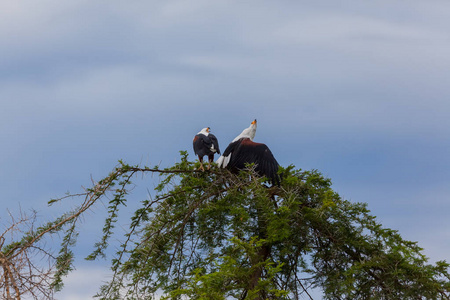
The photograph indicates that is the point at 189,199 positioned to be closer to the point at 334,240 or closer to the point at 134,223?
the point at 134,223

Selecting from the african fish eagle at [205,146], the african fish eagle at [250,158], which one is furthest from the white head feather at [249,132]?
the african fish eagle at [205,146]

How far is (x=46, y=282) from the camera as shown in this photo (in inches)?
158

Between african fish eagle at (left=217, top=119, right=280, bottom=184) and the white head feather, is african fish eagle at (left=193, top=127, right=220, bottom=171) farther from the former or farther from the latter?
the white head feather

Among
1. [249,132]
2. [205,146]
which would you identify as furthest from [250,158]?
[249,132]

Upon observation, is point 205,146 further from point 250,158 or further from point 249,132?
point 249,132

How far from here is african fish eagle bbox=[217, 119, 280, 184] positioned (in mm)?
6656

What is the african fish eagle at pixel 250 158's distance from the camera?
21.8 feet

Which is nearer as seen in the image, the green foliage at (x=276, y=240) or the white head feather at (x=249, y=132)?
the green foliage at (x=276, y=240)

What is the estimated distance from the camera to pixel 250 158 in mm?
6781

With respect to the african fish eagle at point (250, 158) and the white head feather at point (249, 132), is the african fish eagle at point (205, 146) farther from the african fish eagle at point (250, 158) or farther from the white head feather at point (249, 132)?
the white head feather at point (249, 132)

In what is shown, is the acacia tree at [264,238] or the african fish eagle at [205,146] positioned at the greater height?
the african fish eagle at [205,146]

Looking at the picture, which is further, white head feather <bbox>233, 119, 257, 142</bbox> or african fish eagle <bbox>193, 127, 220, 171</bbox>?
white head feather <bbox>233, 119, 257, 142</bbox>

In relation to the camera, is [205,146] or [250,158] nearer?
[205,146]

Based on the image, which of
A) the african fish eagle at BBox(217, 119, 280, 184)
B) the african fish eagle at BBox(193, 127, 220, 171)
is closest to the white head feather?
the african fish eagle at BBox(217, 119, 280, 184)
